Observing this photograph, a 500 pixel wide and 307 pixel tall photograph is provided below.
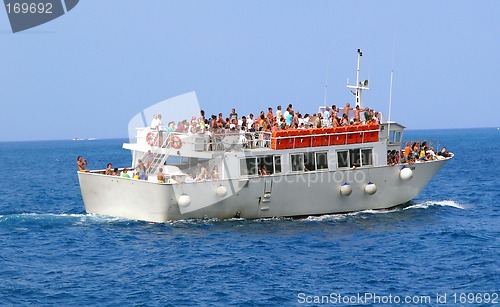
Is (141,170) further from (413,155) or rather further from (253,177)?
(413,155)

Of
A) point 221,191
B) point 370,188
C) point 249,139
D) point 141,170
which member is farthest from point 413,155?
point 141,170

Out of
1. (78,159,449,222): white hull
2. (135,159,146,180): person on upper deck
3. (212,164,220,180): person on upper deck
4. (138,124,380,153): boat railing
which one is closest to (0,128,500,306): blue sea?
(78,159,449,222): white hull

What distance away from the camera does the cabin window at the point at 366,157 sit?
39.7 m

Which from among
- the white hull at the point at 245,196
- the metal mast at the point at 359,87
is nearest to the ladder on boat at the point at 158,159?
the white hull at the point at 245,196

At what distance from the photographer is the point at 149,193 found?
36.1m

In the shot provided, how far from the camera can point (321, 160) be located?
127ft

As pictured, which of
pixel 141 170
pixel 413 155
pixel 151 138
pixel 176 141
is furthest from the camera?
pixel 413 155

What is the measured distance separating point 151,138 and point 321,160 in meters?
8.46

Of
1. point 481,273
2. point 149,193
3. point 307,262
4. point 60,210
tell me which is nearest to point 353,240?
point 307,262

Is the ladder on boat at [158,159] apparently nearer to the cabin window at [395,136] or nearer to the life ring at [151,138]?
the life ring at [151,138]

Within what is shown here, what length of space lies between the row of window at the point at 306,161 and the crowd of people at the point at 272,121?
1.54 meters

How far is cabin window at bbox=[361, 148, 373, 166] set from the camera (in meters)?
39.7

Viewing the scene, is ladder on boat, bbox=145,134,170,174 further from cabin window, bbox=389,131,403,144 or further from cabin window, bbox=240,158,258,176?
cabin window, bbox=389,131,403,144

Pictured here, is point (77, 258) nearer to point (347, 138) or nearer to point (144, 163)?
point (144, 163)
